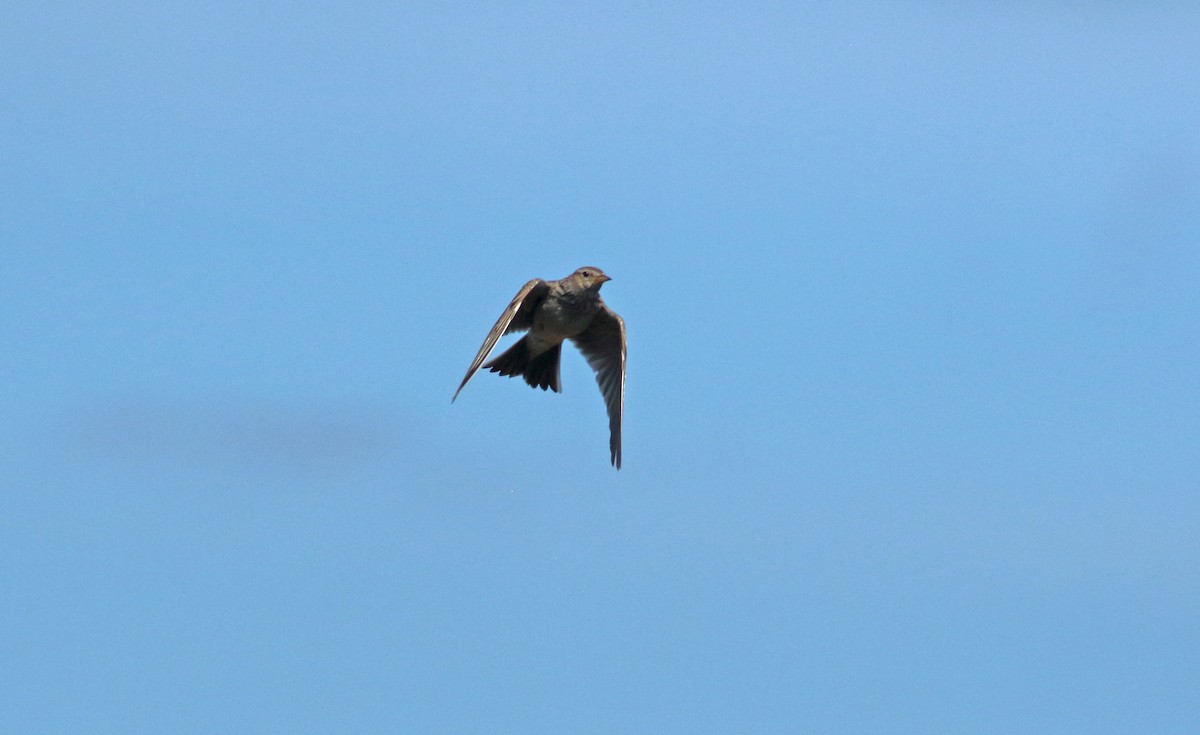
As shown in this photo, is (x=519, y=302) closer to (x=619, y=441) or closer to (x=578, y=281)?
(x=578, y=281)

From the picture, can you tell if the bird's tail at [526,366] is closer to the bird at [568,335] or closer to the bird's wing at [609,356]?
the bird at [568,335]

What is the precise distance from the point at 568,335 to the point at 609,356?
95 centimetres

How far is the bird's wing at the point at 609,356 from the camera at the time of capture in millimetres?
25797

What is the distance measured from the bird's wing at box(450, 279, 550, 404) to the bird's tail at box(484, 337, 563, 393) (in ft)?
1.61

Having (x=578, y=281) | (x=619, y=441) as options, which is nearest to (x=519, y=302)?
(x=578, y=281)

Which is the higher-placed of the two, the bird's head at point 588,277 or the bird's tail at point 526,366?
the bird's head at point 588,277

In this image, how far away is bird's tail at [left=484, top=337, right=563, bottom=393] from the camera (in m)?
25.6

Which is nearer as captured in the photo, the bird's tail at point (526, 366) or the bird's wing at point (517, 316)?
the bird's wing at point (517, 316)

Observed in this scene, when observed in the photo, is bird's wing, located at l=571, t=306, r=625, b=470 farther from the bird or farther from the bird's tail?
the bird's tail

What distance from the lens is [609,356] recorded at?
86.7 feet

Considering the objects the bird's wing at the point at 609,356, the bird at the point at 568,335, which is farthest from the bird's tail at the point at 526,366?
the bird's wing at the point at 609,356

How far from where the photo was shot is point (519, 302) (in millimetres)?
23953

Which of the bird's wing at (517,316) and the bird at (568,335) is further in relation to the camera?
the bird at (568,335)

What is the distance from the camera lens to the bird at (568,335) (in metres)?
25.0
